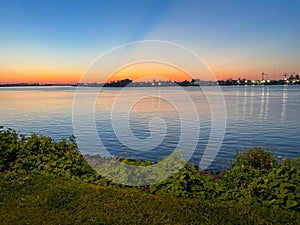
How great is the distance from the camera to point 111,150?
59.8ft

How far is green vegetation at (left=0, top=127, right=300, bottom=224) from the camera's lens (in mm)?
4910

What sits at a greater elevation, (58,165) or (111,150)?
(58,165)

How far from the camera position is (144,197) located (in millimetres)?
5773

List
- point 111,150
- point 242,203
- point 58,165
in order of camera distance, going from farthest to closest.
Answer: point 111,150, point 58,165, point 242,203

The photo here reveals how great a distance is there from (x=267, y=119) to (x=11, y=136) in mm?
31208

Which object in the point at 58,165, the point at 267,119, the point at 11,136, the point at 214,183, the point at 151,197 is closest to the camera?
the point at 151,197

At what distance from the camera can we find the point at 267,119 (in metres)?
33.5

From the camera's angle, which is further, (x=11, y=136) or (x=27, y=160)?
(x=11, y=136)

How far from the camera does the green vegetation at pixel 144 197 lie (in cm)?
491

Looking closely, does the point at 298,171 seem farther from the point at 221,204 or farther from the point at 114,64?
the point at 114,64

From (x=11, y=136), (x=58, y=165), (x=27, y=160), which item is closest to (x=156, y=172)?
(x=58, y=165)

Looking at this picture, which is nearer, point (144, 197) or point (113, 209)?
point (113, 209)

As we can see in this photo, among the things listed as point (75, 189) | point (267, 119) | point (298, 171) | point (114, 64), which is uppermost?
point (114, 64)

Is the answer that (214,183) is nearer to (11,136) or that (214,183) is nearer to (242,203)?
(242,203)
